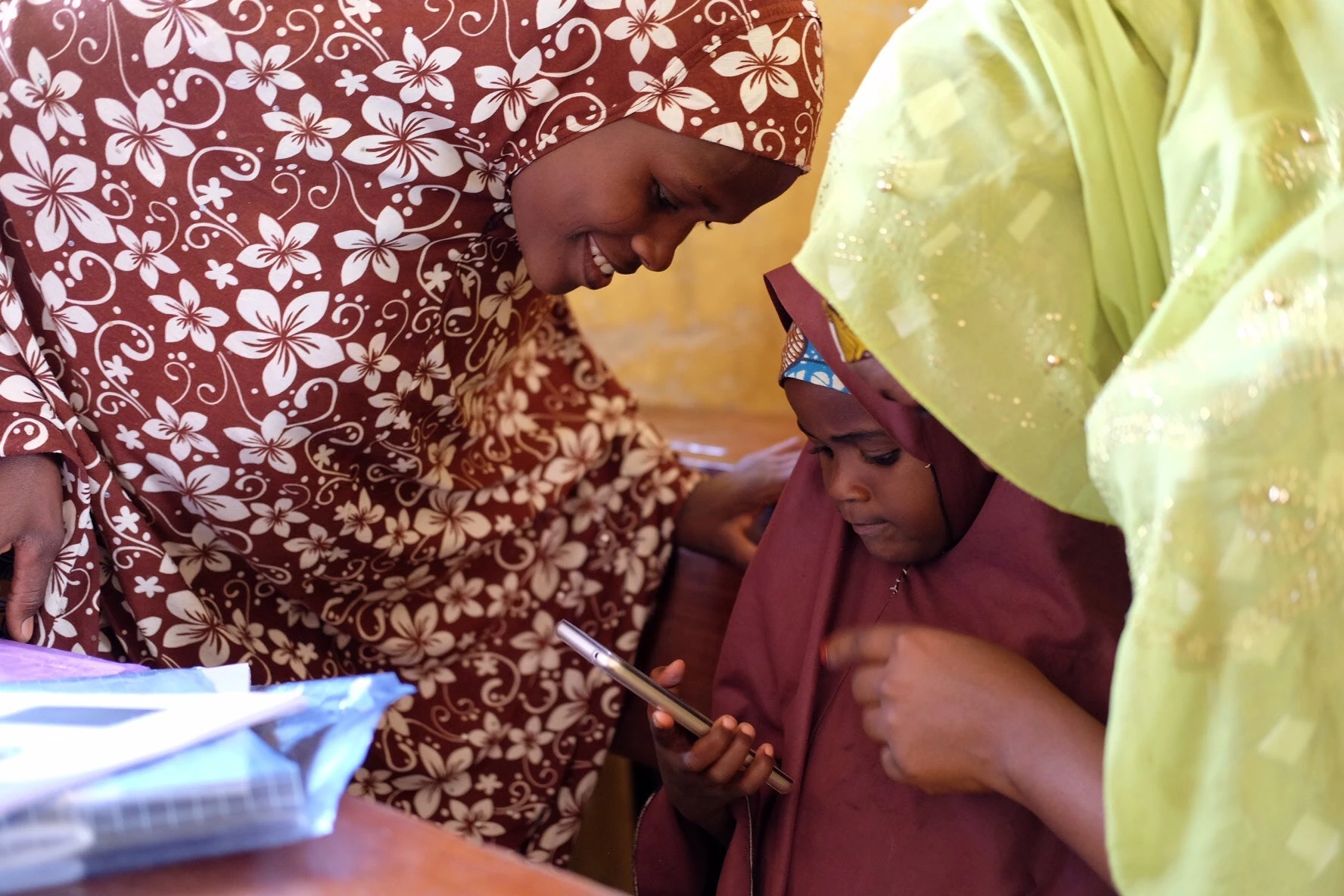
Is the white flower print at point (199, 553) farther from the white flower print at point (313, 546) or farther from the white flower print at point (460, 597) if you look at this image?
the white flower print at point (460, 597)

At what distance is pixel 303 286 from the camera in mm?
1029

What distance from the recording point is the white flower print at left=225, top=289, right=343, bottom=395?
1.03 m

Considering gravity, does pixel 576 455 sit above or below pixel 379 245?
below

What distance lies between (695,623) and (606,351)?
3.03ft

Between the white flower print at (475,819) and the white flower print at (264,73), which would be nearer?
the white flower print at (264,73)

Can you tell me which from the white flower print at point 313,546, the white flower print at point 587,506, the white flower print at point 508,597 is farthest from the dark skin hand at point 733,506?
the white flower print at point 313,546

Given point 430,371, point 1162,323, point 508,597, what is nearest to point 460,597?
point 508,597

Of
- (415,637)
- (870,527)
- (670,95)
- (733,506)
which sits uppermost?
(670,95)

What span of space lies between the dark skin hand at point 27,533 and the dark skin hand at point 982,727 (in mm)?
697

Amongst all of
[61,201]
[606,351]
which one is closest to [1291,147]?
[61,201]

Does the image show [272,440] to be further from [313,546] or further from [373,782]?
[373,782]

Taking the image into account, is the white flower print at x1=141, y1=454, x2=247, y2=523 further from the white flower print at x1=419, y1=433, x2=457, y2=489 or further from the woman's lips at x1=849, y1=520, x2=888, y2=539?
the woman's lips at x1=849, y1=520, x2=888, y2=539

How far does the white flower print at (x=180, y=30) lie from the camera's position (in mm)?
970

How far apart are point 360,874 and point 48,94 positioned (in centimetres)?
81
